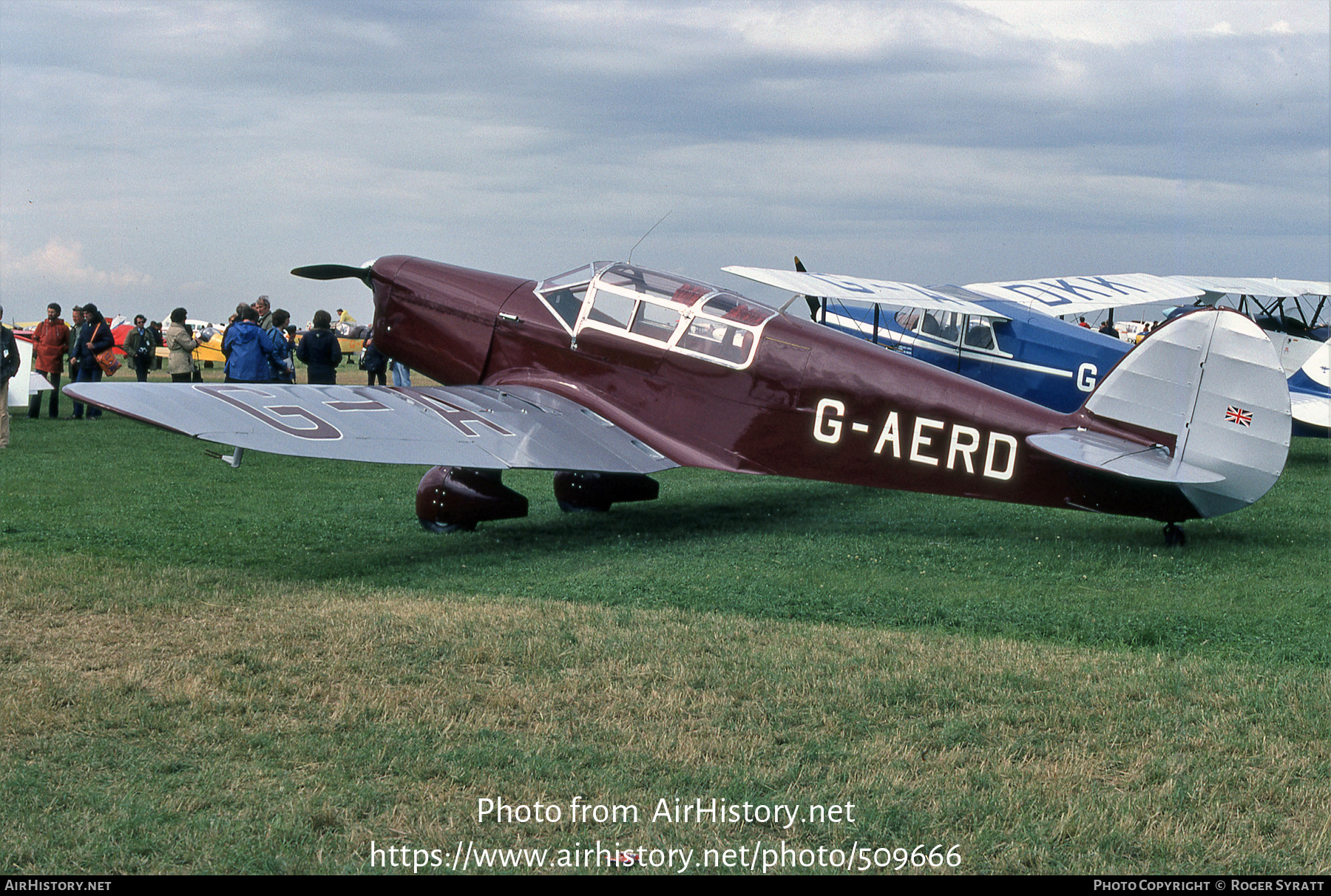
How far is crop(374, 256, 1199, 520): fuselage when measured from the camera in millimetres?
7824

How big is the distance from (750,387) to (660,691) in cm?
414

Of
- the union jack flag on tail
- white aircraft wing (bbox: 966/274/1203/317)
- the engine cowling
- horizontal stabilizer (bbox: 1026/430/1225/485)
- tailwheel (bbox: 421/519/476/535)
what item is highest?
white aircraft wing (bbox: 966/274/1203/317)

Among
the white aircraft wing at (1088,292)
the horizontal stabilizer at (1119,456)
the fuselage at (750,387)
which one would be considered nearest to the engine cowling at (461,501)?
the fuselage at (750,387)

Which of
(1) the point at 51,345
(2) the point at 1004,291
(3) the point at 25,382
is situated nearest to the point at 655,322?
(2) the point at 1004,291

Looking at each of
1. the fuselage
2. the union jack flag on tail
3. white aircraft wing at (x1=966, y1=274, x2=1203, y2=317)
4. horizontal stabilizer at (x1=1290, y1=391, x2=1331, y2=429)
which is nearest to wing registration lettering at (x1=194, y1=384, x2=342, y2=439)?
the fuselage

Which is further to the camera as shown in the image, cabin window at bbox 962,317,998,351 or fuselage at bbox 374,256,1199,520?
cabin window at bbox 962,317,998,351

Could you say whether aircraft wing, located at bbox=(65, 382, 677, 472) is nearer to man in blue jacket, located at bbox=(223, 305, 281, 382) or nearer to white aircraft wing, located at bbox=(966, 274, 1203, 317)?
man in blue jacket, located at bbox=(223, 305, 281, 382)

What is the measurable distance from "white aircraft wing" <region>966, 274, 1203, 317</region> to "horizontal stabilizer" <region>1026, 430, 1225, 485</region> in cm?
755

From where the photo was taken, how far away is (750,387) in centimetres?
855

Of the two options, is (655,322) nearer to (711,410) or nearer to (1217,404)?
(711,410)

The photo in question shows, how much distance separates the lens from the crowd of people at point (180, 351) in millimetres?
12977

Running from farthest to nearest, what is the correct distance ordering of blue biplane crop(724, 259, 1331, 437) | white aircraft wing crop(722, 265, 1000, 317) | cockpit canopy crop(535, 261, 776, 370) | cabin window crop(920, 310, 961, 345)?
cabin window crop(920, 310, 961, 345) → blue biplane crop(724, 259, 1331, 437) → white aircraft wing crop(722, 265, 1000, 317) → cockpit canopy crop(535, 261, 776, 370)
